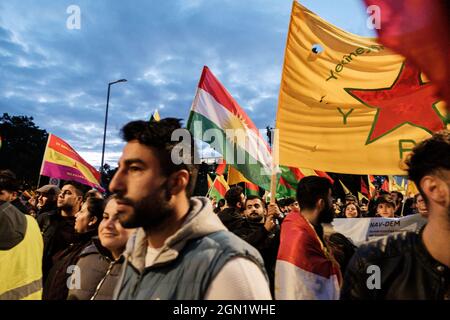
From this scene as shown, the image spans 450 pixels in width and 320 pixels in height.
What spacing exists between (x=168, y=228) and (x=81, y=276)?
1445 millimetres

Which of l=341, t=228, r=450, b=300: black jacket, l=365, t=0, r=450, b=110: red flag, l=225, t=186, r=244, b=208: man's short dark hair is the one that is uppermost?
l=365, t=0, r=450, b=110: red flag

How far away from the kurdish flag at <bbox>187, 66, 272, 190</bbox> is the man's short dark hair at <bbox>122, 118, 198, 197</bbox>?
3.10m

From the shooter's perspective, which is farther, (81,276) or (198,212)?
(81,276)

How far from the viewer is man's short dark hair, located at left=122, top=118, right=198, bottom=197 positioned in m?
1.97

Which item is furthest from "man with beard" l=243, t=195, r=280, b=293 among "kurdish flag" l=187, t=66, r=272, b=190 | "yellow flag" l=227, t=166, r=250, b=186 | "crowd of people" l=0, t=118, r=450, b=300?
"yellow flag" l=227, t=166, r=250, b=186

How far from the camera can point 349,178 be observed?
104 feet

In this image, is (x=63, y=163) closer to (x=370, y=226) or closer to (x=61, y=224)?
(x=61, y=224)

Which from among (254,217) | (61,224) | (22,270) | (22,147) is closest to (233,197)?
(254,217)

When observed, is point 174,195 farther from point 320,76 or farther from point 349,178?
point 349,178

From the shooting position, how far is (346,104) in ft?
14.0

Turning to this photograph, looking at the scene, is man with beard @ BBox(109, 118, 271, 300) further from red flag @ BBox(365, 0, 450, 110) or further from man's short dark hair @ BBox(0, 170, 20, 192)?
man's short dark hair @ BBox(0, 170, 20, 192)

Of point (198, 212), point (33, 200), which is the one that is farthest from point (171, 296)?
point (33, 200)

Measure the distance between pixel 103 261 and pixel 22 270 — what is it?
56 cm

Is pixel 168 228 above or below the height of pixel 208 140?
below
